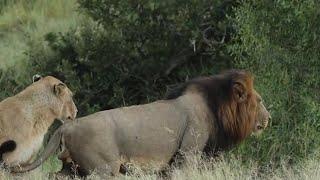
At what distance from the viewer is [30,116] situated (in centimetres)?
1063

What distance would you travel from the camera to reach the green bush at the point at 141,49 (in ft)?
49.1

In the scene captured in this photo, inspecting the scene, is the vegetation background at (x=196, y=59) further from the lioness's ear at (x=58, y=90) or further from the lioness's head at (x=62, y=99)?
the lioness's ear at (x=58, y=90)

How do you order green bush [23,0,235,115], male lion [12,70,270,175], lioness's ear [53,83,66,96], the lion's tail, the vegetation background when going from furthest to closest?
green bush [23,0,235,115] < the vegetation background < lioness's ear [53,83,66,96] < the lion's tail < male lion [12,70,270,175]

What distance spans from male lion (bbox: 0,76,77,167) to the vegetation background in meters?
0.55

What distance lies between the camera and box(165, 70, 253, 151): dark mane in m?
10.1

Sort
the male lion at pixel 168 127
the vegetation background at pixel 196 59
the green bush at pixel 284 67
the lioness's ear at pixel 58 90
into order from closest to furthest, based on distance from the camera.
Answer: the male lion at pixel 168 127 < the lioness's ear at pixel 58 90 < the vegetation background at pixel 196 59 < the green bush at pixel 284 67

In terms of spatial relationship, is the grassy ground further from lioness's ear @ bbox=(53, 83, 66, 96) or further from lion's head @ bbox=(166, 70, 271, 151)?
lioness's ear @ bbox=(53, 83, 66, 96)

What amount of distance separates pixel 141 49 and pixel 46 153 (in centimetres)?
615

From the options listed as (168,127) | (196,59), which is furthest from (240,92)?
(196,59)

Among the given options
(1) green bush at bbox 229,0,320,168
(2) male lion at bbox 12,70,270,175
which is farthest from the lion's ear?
(1) green bush at bbox 229,0,320,168

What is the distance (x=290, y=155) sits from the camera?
11.6 meters

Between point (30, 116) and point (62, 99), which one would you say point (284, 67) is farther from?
point (30, 116)

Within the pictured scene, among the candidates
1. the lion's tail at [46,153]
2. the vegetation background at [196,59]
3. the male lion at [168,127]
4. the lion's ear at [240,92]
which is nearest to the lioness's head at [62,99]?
the vegetation background at [196,59]

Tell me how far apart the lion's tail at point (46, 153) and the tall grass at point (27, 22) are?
9954 millimetres
